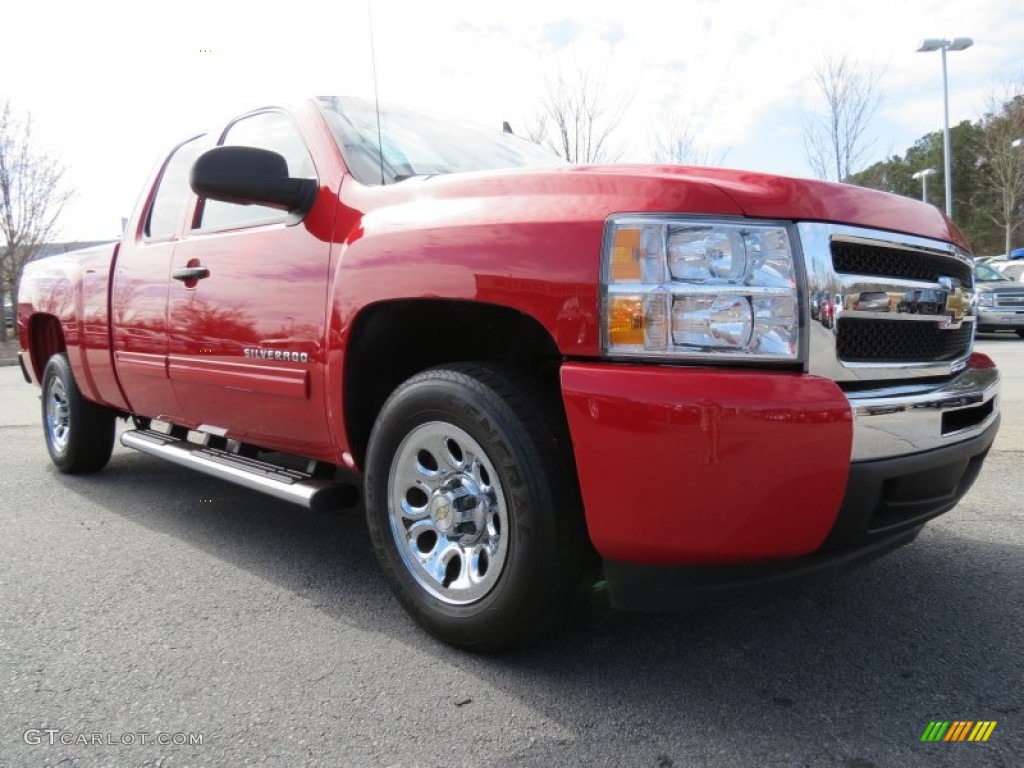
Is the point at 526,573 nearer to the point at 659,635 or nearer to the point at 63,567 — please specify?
the point at 659,635

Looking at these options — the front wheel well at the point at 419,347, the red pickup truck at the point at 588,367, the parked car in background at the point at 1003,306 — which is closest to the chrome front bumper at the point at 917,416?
the red pickup truck at the point at 588,367

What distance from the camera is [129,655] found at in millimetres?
2342

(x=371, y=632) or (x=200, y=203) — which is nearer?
(x=371, y=632)

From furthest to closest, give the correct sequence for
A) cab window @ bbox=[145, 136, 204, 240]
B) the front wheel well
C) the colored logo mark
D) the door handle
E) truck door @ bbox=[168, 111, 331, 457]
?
cab window @ bbox=[145, 136, 204, 240] < the door handle < truck door @ bbox=[168, 111, 331, 457] < the front wheel well < the colored logo mark

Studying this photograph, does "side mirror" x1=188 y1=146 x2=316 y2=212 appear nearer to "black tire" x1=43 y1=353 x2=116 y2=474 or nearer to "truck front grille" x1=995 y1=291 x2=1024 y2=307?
"black tire" x1=43 y1=353 x2=116 y2=474

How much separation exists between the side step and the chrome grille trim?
1656mm

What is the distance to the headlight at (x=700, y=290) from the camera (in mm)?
1819

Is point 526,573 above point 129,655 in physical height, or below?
above

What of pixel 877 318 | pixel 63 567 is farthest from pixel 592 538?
pixel 63 567

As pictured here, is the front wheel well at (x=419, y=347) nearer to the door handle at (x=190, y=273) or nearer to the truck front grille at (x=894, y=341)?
the truck front grille at (x=894, y=341)

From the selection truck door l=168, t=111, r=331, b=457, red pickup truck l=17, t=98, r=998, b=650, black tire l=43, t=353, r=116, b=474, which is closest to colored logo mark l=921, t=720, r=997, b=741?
red pickup truck l=17, t=98, r=998, b=650

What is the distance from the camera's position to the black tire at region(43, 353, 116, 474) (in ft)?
15.4

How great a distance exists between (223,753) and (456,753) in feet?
1.80

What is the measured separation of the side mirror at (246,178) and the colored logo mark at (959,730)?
8.00 feet
